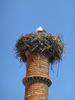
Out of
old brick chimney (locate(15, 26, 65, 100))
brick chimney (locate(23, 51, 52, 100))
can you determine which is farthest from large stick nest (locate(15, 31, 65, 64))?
brick chimney (locate(23, 51, 52, 100))

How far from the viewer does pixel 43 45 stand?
20.9m

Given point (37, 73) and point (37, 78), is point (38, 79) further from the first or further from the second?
point (37, 73)

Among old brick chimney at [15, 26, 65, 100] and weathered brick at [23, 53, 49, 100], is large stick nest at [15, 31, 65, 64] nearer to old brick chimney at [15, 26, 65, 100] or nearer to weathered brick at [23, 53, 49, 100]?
old brick chimney at [15, 26, 65, 100]

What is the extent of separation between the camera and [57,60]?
72.7 ft

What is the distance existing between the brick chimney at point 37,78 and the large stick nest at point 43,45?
1.70 ft

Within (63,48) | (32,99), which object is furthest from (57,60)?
(32,99)

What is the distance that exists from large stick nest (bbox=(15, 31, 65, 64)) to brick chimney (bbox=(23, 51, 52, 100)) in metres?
0.52

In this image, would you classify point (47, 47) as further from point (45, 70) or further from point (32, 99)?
point (32, 99)

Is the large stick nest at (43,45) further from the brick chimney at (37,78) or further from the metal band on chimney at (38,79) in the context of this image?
the metal band on chimney at (38,79)

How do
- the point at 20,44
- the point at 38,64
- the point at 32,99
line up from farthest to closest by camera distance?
the point at 20,44
the point at 38,64
the point at 32,99

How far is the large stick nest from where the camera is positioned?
20922 millimetres

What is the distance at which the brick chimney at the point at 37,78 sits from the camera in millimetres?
19438

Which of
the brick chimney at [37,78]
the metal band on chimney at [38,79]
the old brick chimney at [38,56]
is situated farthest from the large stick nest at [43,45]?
the metal band on chimney at [38,79]

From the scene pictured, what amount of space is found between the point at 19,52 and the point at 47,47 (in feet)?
8.58
